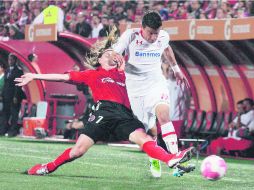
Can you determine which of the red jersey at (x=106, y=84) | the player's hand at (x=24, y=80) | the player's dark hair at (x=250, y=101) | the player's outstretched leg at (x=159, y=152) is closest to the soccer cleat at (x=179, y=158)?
the player's outstretched leg at (x=159, y=152)

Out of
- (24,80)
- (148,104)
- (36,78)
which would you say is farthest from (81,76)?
(148,104)

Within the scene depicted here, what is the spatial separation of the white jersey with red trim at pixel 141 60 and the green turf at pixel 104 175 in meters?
1.17

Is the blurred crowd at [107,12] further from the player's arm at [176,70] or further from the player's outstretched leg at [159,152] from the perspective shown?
the player's outstretched leg at [159,152]

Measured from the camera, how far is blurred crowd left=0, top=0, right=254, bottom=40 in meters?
19.6

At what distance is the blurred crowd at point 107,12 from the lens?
1958cm

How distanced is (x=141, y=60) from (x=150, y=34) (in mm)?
776

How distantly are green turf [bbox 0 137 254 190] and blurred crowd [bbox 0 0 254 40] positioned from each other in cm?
458

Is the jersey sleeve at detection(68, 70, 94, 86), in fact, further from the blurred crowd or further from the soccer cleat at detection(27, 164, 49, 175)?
the blurred crowd

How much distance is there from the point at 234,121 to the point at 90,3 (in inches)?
403

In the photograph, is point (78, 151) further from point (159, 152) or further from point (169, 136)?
point (169, 136)

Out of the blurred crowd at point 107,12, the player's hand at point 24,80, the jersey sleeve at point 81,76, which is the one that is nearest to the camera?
the player's hand at point 24,80

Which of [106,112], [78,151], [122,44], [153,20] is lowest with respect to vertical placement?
[78,151]

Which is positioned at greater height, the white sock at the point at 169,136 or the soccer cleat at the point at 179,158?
the white sock at the point at 169,136

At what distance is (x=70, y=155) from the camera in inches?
410
